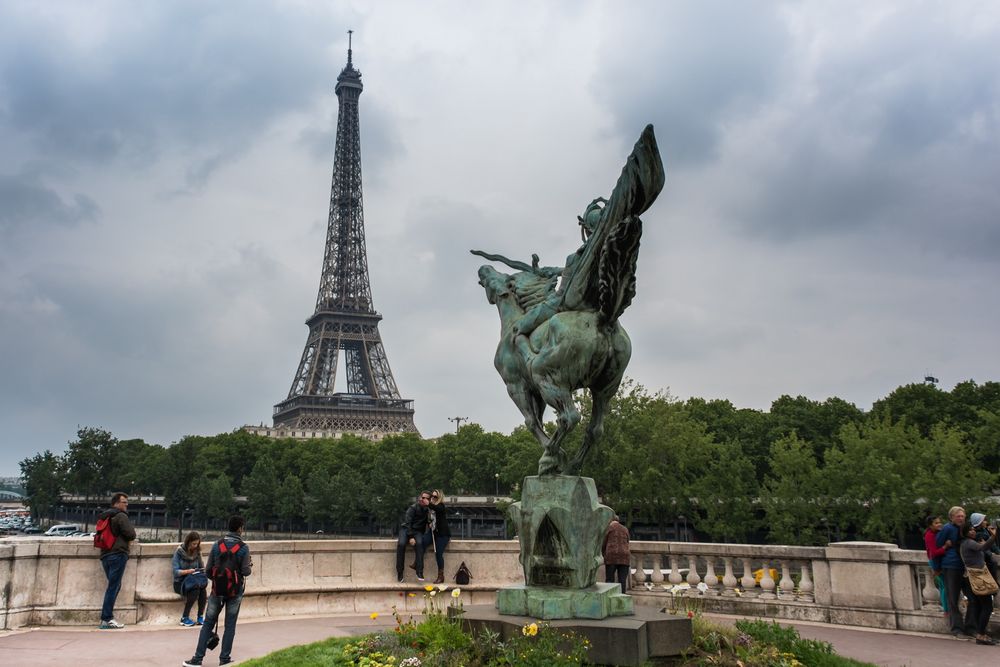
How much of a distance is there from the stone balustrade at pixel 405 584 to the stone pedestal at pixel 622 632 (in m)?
2.81

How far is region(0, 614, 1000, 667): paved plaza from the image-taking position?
966 centimetres

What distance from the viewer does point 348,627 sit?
1203cm

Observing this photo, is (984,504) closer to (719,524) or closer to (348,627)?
(719,524)

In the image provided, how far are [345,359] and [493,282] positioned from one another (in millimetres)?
110582

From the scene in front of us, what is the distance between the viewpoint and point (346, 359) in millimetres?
118125

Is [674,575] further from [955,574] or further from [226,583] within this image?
[226,583]

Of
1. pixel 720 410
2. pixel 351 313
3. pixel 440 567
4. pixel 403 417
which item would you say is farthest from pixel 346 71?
pixel 440 567

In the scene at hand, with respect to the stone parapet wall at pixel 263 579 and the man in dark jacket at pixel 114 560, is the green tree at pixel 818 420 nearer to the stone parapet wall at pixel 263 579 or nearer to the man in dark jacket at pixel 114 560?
the stone parapet wall at pixel 263 579

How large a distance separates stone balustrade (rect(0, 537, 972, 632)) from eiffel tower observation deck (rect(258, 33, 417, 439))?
98201 mm

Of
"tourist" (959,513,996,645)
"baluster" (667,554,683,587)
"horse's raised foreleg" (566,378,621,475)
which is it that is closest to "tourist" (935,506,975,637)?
"tourist" (959,513,996,645)

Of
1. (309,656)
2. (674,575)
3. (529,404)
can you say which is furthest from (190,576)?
(674,575)

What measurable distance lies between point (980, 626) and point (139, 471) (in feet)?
379

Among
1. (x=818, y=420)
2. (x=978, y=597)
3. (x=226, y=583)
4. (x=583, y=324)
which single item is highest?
(x=818, y=420)

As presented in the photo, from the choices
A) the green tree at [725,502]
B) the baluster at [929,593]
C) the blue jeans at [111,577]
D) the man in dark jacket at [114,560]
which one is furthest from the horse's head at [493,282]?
the green tree at [725,502]
